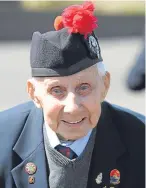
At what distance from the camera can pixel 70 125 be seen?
2.73 m

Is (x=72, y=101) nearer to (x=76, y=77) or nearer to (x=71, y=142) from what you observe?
(x=76, y=77)

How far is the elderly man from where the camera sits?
2.69 meters

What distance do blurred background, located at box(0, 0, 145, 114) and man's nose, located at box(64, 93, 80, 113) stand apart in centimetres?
537

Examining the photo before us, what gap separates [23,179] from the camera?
9.46 feet

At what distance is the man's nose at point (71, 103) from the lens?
8.71 ft

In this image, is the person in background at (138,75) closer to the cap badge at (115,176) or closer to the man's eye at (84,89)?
the cap badge at (115,176)

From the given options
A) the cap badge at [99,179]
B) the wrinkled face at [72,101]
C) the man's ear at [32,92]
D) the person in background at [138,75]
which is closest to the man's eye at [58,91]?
the wrinkled face at [72,101]

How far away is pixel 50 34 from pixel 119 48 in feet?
24.6

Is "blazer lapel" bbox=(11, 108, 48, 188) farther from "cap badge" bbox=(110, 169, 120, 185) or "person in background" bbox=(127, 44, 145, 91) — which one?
"person in background" bbox=(127, 44, 145, 91)

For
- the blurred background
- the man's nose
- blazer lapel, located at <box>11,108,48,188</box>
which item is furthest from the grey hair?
the blurred background

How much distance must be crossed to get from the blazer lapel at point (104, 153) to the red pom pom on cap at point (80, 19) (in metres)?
0.51

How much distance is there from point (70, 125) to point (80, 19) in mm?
440

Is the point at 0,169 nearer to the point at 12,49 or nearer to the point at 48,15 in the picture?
the point at 12,49

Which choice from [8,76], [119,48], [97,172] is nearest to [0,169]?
[97,172]
